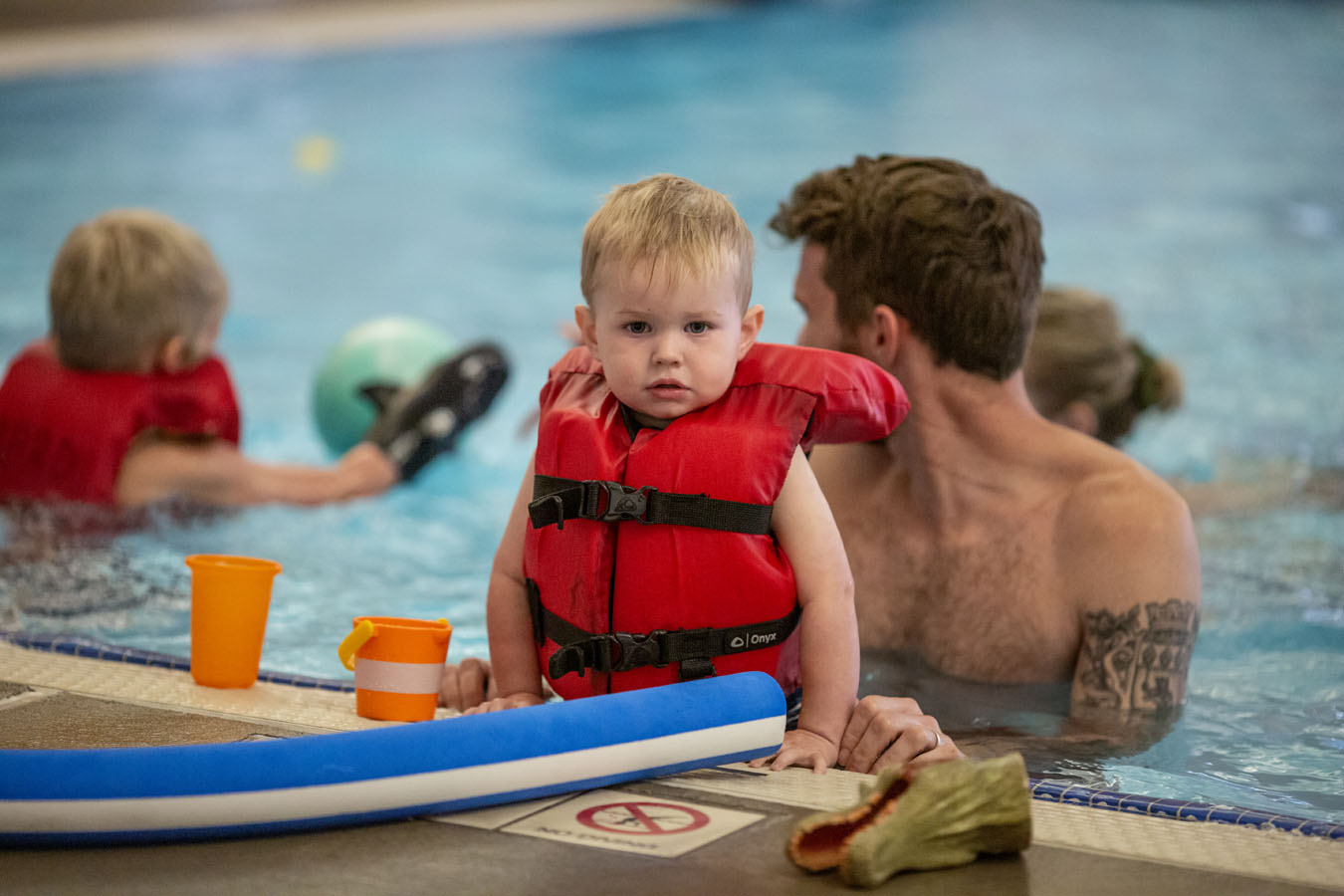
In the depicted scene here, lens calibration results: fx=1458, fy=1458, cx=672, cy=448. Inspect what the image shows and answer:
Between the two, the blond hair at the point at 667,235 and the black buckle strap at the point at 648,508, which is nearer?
the blond hair at the point at 667,235

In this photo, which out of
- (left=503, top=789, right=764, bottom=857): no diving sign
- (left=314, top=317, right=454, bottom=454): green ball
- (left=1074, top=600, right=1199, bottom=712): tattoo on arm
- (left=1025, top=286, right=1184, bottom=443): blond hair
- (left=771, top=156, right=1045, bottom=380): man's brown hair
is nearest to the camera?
(left=503, top=789, right=764, bottom=857): no diving sign

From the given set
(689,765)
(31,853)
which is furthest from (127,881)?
(689,765)

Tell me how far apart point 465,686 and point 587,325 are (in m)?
0.77

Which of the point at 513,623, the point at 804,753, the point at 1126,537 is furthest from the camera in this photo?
the point at 1126,537

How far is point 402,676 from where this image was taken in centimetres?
264

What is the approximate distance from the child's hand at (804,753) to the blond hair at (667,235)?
2.45 feet

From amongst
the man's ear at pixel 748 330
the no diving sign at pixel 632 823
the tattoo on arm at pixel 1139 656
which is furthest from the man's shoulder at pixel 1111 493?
the no diving sign at pixel 632 823

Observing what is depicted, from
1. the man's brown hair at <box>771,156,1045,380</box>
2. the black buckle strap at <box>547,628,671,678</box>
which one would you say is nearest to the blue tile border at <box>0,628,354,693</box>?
the black buckle strap at <box>547,628,671,678</box>

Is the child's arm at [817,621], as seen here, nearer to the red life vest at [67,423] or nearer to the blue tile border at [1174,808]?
the blue tile border at [1174,808]

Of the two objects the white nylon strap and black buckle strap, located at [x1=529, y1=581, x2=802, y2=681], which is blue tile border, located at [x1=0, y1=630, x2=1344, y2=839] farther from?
the white nylon strap

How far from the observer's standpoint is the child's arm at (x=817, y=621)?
2.44 meters

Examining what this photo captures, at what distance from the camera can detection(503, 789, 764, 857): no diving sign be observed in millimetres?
1976

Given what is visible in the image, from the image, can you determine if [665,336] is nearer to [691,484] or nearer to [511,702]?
[691,484]

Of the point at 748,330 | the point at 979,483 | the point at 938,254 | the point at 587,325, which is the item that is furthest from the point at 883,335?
the point at 587,325
